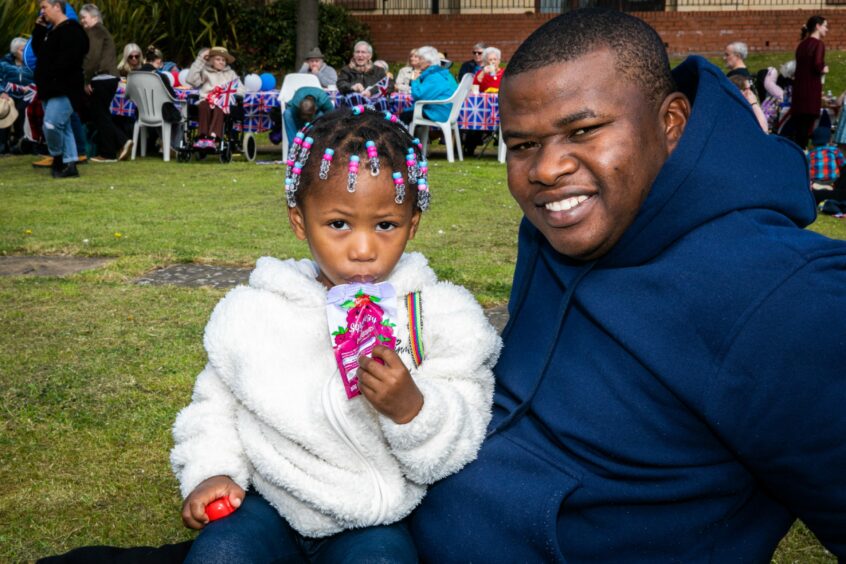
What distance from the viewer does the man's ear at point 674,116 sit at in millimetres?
1960

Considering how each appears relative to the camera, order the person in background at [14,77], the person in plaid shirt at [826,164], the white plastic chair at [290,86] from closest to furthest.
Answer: the person in plaid shirt at [826,164], the white plastic chair at [290,86], the person in background at [14,77]

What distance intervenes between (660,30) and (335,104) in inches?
517

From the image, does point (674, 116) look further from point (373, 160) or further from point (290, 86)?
point (290, 86)

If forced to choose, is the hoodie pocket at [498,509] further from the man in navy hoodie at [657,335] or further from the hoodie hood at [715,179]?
the hoodie hood at [715,179]

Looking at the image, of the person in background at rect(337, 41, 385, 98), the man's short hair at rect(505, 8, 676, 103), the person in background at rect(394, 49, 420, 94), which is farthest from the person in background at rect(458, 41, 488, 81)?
the man's short hair at rect(505, 8, 676, 103)

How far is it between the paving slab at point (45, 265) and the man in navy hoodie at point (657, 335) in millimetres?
4806

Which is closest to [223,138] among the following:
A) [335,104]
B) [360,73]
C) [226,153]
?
[226,153]

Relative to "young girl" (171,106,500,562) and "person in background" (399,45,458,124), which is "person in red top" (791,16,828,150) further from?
"young girl" (171,106,500,562)

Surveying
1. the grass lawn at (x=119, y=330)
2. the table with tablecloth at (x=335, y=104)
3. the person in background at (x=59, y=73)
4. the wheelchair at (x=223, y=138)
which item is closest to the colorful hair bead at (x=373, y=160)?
the grass lawn at (x=119, y=330)

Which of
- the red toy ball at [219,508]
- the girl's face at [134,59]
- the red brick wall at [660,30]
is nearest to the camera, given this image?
the red toy ball at [219,508]

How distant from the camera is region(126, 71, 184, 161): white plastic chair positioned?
13.8m

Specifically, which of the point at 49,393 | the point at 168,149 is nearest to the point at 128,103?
the point at 168,149

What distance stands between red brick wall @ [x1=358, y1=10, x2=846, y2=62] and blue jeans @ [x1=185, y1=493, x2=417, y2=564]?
75.6 ft

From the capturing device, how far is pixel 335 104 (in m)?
14.1
